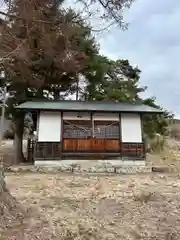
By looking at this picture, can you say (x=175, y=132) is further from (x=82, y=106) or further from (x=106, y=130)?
(x=82, y=106)

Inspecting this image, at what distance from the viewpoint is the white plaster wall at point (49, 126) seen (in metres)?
14.8

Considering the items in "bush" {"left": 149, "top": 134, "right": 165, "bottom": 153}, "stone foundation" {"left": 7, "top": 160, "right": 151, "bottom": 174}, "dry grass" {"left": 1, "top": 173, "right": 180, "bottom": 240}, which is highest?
"bush" {"left": 149, "top": 134, "right": 165, "bottom": 153}

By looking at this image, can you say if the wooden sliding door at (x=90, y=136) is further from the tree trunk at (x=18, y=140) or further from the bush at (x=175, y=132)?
the bush at (x=175, y=132)

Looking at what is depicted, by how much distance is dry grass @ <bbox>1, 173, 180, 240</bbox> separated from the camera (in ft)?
16.4

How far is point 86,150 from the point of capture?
49.1 feet

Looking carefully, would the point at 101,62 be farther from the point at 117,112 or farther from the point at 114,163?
the point at 114,163

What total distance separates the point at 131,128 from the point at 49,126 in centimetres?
352

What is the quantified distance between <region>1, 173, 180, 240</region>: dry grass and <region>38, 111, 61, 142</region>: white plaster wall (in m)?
5.87

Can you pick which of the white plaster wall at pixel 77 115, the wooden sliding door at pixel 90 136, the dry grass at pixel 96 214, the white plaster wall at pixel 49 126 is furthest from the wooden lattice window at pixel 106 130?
the dry grass at pixel 96 214

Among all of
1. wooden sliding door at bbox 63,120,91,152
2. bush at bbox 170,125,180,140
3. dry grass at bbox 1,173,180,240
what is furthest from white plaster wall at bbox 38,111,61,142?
bush at bbox 170,125,180,140

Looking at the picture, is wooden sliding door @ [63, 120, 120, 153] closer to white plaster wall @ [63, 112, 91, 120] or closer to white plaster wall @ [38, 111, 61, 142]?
white plaster wall @ [63, 112, 91, 120]

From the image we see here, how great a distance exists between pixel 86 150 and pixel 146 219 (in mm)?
9195

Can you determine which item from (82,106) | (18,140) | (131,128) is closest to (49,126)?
(82,106)

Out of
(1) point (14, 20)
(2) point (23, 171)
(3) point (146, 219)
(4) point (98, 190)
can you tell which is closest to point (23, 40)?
(1) point (14, 20)
